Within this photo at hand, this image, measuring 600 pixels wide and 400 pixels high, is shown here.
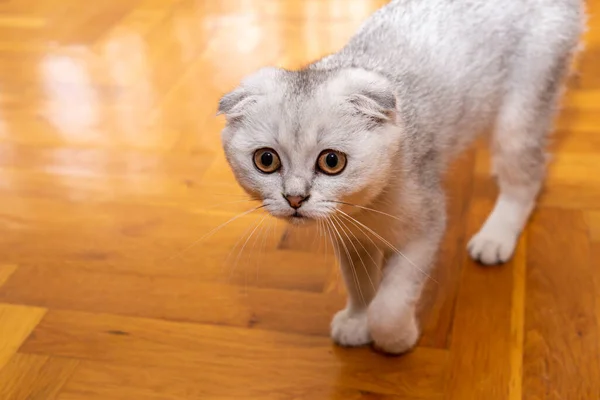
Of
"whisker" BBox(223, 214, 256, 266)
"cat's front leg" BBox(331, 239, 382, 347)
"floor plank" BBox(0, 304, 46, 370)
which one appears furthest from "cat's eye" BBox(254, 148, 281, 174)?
"floor plank" BBox(0, 304, 46, 370)

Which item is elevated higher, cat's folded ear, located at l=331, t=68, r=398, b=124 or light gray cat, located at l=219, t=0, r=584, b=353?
cat's folded ear, located at l=331, t=68, r=398, b=124

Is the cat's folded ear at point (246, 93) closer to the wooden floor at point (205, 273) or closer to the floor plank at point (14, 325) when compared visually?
the wooden floor at point (205, 273)

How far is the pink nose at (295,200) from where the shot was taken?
1.06 m

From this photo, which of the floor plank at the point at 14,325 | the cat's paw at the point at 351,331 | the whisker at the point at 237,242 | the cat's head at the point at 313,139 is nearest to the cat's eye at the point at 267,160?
the cat's head at the point at 313,139

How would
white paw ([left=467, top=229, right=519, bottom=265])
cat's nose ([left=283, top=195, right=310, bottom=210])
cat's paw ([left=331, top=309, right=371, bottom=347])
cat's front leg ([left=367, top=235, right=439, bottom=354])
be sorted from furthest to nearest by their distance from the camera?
white paw ([left=467, top=229, right=519, bottom=265]) → cat's paw ([left=331, top=309, right=371, bottom=347]) → cat's front leg ([left=367, top=235, right=439, bottom=354]) → cat's nose ([left=283, top=195, right=310, bottom=210])

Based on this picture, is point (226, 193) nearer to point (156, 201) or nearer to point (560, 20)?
point (156, 201)

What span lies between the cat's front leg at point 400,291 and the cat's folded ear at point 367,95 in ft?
0.86

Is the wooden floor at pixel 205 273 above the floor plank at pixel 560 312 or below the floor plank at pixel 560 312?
above

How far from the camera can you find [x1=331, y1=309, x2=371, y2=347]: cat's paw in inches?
53.7

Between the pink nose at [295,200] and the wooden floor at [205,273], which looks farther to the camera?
the wooden floor at [205,273]

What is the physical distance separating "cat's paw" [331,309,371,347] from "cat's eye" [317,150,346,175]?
399mm

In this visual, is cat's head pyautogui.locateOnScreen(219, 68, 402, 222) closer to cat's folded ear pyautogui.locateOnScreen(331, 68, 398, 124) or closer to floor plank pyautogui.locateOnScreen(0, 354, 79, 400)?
cat's folded ear pyautogui.locateOnScreen(331, 68, 398, 124)

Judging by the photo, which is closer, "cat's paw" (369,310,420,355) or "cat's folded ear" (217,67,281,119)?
"cat's folded ear" (217,67,281,119)

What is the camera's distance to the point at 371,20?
1.47 meters
